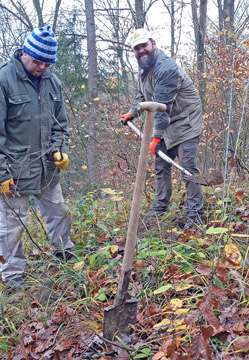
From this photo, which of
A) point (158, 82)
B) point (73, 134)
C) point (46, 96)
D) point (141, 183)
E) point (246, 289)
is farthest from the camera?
point (73, 134)

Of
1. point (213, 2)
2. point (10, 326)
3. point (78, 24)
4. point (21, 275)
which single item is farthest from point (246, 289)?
point (78, 24)

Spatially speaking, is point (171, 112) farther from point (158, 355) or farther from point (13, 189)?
point (158, 355)

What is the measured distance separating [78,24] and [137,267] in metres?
13.0

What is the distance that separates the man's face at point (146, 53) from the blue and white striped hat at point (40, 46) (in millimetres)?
1144

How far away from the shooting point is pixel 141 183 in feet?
7.41

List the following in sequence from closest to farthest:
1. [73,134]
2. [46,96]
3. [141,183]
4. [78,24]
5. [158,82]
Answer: [141,183]
[46,96]
[158,82]
[73,134]
[78,24]

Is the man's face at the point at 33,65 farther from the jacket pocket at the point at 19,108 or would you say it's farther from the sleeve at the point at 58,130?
the sleeve at the point at 58,130

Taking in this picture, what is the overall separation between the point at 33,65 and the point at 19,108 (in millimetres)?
448

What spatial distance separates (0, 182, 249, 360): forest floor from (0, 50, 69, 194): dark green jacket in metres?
0.93

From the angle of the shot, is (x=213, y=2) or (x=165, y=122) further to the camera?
(x=213, y=2)

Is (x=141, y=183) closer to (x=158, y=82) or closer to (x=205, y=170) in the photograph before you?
(x=158, y=82)

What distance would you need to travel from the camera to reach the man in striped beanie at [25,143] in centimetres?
338

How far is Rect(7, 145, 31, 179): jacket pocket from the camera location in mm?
3502

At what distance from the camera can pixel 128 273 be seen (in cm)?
238
